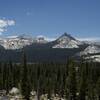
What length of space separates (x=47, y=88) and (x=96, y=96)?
37.9 metres

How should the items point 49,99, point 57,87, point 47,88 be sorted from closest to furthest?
point 49,99
point 47,88
point 57,87

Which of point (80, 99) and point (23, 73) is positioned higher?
point (23, 73)

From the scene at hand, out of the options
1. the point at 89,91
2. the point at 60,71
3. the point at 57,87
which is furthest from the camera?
the point at 60,71

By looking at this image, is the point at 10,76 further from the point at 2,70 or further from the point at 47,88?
the point at 47,88

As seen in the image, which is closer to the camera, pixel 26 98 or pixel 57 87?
pixel 26 98

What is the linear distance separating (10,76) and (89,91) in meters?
62.5

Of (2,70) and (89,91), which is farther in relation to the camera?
(2,70)

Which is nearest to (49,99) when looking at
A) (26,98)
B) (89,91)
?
(89,91)

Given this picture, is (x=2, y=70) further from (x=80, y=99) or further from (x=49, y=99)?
(x=80, y=99)

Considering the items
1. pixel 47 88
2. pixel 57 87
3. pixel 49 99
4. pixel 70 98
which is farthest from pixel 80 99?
pixel 57 87

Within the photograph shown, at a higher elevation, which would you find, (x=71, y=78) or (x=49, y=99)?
(x=71, y=78)

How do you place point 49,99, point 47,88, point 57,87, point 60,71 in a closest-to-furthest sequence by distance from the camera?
1. point 49,99
2. point 47,88
3. point 57,87
4. point 60,71

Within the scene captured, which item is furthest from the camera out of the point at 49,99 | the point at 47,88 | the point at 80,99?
the point at 47,88

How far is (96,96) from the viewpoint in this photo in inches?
5162
